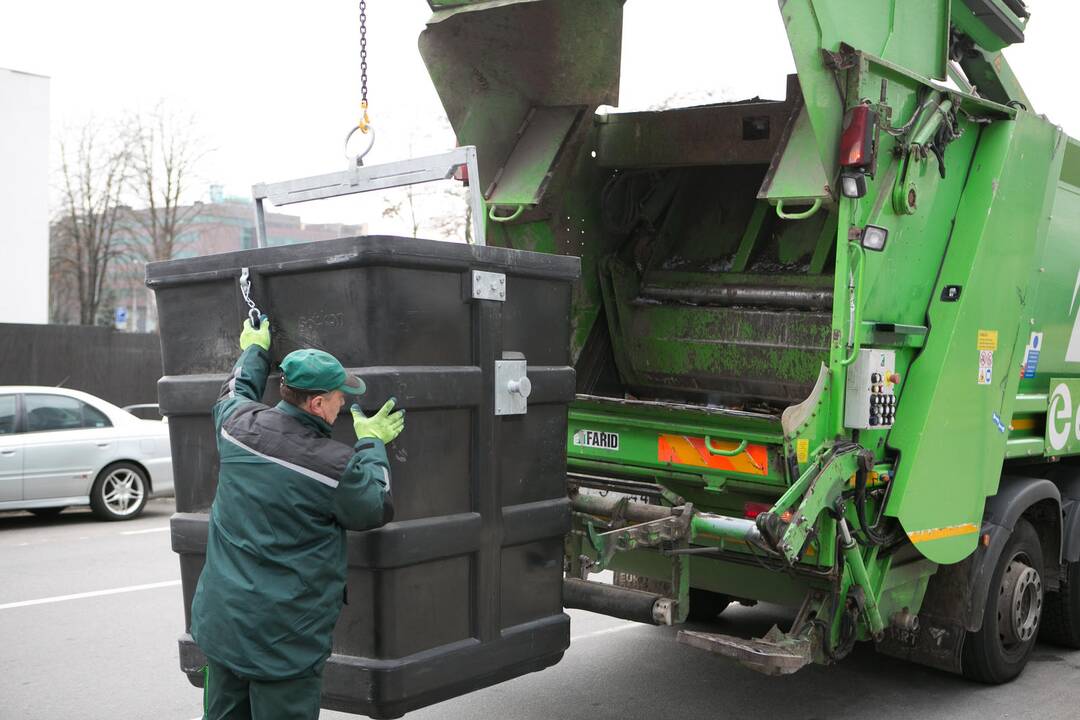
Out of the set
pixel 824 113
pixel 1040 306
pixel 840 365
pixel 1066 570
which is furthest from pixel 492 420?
pixel 1066 570

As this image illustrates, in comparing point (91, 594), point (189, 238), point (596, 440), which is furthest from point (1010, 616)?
point (189, 238)

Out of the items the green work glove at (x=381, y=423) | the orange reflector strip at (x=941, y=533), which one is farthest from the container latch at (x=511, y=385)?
the orange reflector strip at (x=941, y=533)

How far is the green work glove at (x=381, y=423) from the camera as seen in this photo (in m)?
3.05

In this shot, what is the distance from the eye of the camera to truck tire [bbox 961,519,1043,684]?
5031 mm

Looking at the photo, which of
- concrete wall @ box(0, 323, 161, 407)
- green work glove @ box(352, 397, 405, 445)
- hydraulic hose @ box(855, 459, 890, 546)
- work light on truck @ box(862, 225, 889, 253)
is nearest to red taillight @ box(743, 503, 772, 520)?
hydraulic hose @ box(855, 459, 890, 546)

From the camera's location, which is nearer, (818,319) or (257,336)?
(257,336)

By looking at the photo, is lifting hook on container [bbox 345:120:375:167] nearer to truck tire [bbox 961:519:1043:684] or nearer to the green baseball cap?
the green baseball cap

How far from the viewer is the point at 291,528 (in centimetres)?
300

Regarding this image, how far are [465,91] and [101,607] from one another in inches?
162

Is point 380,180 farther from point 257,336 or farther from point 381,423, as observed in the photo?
point 381,423

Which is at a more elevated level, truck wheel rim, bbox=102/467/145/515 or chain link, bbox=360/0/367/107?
chain link, bbox=360/0/367/107

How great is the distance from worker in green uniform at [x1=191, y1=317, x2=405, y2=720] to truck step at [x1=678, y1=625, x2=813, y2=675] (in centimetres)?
156

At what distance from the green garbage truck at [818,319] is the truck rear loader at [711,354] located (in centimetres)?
2

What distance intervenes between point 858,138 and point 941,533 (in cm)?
170
